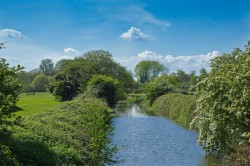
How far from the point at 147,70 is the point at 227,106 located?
120138 millimetres

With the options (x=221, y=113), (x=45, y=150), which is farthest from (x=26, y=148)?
(x=221, y=113)

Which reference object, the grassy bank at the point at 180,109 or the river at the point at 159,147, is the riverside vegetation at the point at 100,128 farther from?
the grassy bank at the point at 180,109

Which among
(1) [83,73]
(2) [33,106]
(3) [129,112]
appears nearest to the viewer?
(2) [33,106]

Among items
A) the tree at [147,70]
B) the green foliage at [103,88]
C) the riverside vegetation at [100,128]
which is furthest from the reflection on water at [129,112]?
the tree at [147,70]

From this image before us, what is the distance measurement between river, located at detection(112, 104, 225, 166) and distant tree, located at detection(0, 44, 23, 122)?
6046 mm

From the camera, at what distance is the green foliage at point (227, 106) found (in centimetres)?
1315

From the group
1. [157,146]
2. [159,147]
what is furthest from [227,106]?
[157,146]

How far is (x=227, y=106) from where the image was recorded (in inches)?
570

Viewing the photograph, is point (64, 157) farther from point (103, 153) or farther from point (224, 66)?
point (224, 66)

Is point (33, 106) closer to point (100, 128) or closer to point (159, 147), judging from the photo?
point (159, 147)

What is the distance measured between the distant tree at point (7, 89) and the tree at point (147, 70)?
12105 centimetres

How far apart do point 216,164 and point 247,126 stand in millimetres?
5326

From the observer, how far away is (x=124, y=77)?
7750cm

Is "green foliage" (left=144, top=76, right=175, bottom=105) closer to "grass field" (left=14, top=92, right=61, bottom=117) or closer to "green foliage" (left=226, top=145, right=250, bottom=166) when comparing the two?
"grass field" (left=14, top=92, right=61, bottom=117)
